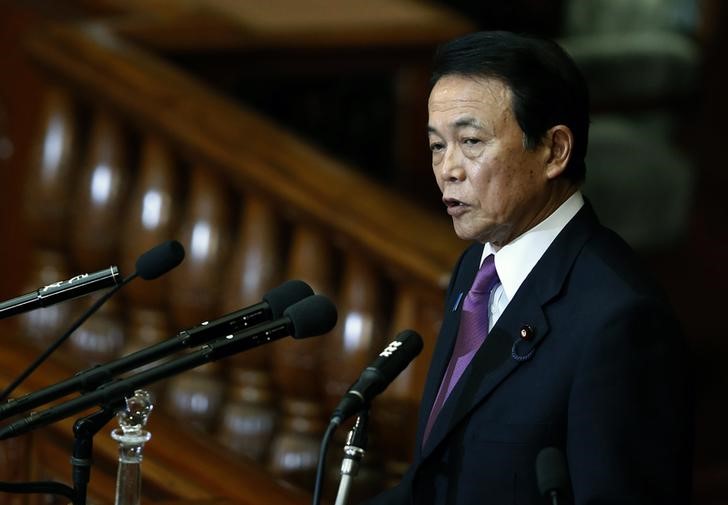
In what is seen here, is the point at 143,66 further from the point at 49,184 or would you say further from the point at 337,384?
the point at 337,384

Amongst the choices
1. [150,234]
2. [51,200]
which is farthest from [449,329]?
[51,200]

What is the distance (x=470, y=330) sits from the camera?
2.53 metres

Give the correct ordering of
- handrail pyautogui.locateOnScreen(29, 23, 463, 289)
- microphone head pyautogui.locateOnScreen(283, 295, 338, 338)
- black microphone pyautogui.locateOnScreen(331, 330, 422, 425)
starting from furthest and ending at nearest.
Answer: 1. handrail pyautogui.locateOnScreen(29, 23, 463, 289)
2. microphone head pyautogui.locateOnScreen(283, 295, 338, 338)
3. black microphone pyautogui.locateOnScreen(331, 330, 422, 425)

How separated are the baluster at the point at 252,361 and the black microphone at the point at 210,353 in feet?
6.08

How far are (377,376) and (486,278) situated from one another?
43 cm

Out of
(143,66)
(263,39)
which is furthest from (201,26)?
(143,66)

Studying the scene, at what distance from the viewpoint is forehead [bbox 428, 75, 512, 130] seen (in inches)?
94.0

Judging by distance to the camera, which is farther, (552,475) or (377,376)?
(377,376)

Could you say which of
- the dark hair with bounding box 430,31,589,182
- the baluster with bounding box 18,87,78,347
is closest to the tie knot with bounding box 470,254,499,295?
the dark hair with bounding box 430,31,589,182

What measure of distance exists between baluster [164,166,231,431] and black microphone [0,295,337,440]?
6.35ft

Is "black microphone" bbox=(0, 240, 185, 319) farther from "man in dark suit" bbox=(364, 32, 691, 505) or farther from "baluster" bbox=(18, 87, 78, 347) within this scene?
"baluster" bbox=(18, 87, 78, 347)

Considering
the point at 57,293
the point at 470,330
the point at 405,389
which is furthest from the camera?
the point at 405,389

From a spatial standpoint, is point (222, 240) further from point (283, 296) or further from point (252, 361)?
point (283, 296)

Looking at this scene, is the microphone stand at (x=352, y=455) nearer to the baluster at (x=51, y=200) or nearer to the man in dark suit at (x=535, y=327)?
the man in dark suit at (x=535, y=327)
